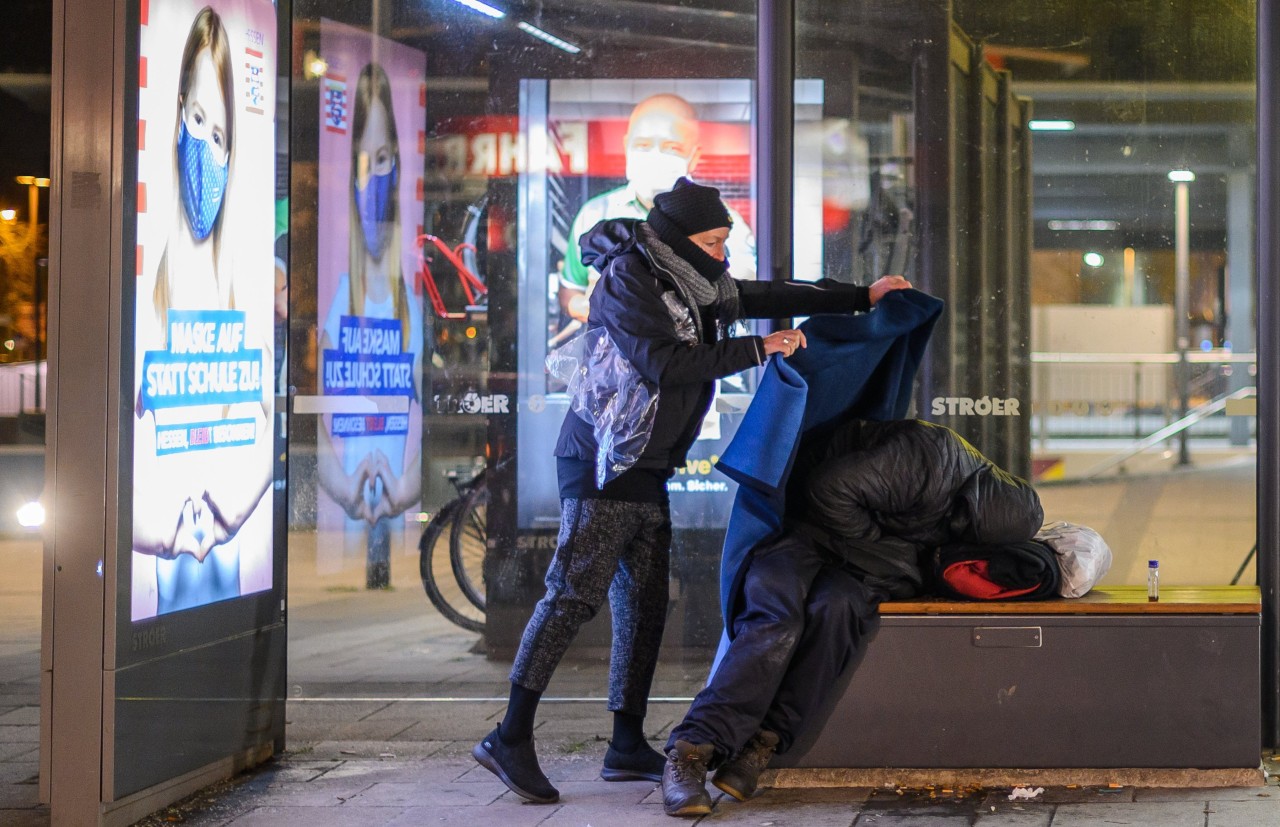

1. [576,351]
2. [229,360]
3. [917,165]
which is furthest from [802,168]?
[229,360]

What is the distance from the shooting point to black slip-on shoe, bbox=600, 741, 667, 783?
445cm

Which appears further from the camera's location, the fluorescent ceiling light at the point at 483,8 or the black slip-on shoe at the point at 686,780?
the fluorescent ceiling light at the point at 483,8

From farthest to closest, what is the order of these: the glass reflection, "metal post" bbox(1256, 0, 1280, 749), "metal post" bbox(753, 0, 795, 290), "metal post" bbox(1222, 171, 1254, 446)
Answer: the glass reflection, "metal post" bbox(1222, 171, 1254, 446), "metal post" bbox(753, 0, 795, 290), "metal post" bbox(1256, 0, 1280, 749)

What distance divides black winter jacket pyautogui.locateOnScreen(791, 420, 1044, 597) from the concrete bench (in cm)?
17

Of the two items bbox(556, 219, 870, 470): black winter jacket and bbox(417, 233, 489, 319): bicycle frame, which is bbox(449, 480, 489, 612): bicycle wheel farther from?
bbox(556, 219, 870, 470): black winter jacket

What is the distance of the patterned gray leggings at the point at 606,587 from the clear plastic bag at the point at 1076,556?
120cm

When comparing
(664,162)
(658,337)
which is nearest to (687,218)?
(658,337)

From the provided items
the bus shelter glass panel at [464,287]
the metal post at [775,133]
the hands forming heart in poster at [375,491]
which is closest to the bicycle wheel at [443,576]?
the bus shelter glass panel at [464,287]

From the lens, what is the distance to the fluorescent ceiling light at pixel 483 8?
5.56 m

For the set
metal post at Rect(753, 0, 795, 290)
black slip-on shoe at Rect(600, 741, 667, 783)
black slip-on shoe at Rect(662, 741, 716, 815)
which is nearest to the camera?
black slip-on shoe at Rect(662, 741, 716, 815)

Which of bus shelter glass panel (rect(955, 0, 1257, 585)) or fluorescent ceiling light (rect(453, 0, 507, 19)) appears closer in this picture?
bus shelter glass panel (rect(955, 0, 1257, 585))

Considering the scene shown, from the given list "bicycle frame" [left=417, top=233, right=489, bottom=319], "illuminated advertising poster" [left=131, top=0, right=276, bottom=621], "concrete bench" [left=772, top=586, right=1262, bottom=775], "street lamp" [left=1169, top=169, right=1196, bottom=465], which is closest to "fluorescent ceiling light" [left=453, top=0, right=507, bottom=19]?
"bicycle frame" [left=417, top=233, right=489, bottom=319]

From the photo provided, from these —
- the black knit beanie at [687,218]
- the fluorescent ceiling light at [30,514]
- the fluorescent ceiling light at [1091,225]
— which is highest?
the fluorescent ceiling light at [1091,225]

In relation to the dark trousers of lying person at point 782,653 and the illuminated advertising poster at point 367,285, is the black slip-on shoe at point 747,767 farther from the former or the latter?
the illuminated advertising poster at point 367,285
